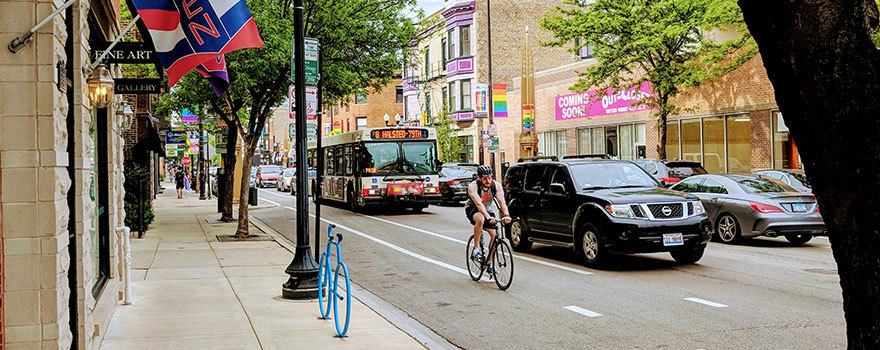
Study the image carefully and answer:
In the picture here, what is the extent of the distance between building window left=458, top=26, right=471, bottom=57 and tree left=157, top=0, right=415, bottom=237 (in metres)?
28.5

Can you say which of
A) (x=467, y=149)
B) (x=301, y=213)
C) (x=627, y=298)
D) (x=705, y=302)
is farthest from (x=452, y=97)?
(x=705, y=302)

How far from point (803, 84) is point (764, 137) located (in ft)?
85.6

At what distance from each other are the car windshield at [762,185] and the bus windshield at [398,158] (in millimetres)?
11990

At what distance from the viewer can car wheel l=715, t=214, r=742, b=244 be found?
1562 cm

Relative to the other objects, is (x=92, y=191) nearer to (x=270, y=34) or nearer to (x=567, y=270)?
(x=567, y=270)

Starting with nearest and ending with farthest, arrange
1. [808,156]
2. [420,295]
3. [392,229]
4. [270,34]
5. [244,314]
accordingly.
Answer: [808,156] < [244,314] < [420,295] < [270,34] < [392,229]

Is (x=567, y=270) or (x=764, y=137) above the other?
(x=764, y=137)

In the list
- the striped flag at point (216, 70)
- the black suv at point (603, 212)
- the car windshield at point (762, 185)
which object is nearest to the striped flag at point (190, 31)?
the striped flag at point (216, 70)

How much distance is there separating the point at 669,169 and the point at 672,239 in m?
10.2

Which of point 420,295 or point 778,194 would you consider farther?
point 778,194

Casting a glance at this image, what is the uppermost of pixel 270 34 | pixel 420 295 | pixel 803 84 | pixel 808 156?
pixel 270 34

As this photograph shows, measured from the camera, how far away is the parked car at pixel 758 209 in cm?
1485

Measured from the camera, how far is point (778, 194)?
50.6 ft

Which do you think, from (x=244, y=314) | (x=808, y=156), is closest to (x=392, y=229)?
(x=244, y=314)
